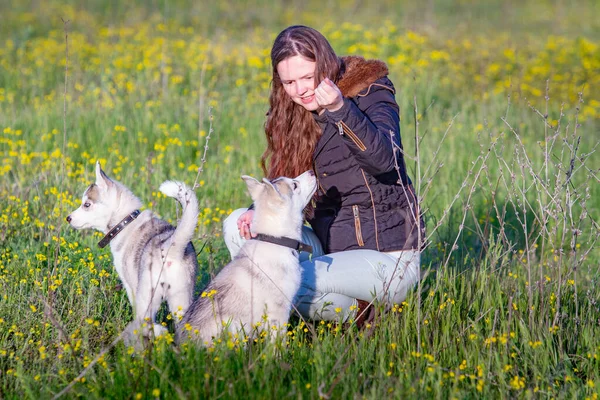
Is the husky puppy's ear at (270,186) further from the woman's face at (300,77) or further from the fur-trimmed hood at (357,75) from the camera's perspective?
the fur-trimmed hood at (357,75)

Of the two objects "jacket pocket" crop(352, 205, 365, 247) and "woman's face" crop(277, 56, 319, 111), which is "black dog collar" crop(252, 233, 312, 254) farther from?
"woman's face" crop(277, 56, 319, 111)

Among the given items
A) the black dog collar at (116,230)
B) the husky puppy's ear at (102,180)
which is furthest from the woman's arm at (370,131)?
the husky puppy's ear at (102,180)

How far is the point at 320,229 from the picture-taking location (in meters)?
4.60

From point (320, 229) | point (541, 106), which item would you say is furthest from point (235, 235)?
point (541, 106)

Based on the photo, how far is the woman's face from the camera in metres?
4.12

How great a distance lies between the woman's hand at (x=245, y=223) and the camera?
13.9 ft

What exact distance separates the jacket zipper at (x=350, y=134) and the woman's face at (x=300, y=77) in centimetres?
58

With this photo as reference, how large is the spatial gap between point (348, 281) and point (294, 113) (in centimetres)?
115

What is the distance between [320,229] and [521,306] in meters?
1.34

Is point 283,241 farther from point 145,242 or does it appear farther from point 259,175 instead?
point 259,175

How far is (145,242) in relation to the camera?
14.6 ft

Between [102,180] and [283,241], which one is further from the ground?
[102,180]

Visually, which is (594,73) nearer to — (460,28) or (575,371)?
(460,28)

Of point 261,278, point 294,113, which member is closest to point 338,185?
point 294,113
